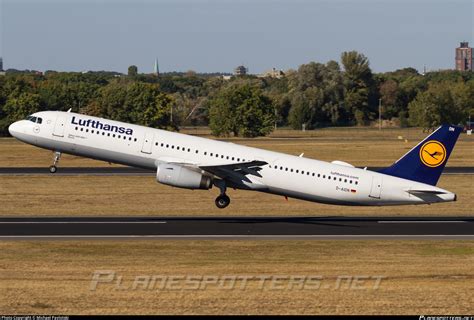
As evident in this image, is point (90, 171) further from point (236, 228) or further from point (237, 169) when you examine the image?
point (236, 228)

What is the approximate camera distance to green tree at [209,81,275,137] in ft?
554

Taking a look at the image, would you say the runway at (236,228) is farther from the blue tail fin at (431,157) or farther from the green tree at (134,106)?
the green tree at (134,106)

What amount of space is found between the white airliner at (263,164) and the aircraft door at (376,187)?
52 millimetres

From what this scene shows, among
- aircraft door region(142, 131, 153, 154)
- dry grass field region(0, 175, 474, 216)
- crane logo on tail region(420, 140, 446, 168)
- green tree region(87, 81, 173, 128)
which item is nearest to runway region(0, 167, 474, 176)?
dry grass field region(0, 175, 474, 216)

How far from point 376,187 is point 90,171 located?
36.7m

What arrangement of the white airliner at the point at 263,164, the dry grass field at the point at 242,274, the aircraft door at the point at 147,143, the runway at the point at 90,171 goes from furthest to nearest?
the runway at the point at 90,171
the aircraft door at the point at 147,143
the white airliner at the point at 263,164
the dry grass field at the point at 242,274

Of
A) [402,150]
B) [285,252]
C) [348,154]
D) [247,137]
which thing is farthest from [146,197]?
[247,137]

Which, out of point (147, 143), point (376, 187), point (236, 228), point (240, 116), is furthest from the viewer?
point (240, 116)

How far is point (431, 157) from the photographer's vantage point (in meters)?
48.5

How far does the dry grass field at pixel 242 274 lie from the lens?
27.9 metres

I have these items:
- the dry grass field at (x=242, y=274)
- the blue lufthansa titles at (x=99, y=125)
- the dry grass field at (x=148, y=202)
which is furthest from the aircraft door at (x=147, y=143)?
the dry grass field at (x=242, y=274)

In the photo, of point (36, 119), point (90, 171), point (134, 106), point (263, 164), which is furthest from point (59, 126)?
point (134, 106)

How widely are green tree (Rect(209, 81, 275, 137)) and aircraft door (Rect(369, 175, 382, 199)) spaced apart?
392ft

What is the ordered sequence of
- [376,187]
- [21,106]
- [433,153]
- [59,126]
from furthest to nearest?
1. [21,106]
2. [59,126]
3. [376,187]
4. [433,153]
